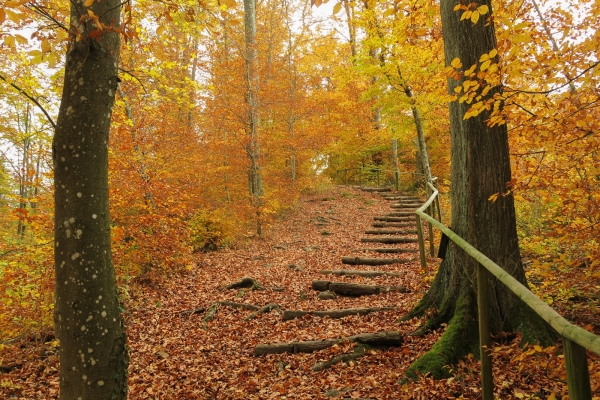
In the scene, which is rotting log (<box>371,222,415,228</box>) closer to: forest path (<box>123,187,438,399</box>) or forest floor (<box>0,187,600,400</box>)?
forest path (<box>123,187,438,399</box>)

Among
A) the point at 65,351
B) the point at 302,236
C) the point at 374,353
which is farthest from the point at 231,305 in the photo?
the point at 302,236

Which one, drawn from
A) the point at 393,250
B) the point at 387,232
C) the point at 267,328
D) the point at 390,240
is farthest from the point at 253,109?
the point at 267,328

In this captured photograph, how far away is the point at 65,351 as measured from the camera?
8.93 feet

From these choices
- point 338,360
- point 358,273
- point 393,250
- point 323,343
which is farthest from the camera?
point 393,250

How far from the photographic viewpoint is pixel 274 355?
4953mm

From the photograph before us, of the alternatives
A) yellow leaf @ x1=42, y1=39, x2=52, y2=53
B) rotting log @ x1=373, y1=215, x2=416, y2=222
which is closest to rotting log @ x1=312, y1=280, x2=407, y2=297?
yellow leaf @ x1=42, y1=39, x2=52, y2=53

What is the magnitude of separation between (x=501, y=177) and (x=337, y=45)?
2093 centimetres

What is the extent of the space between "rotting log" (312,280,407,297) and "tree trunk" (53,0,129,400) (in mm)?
4781

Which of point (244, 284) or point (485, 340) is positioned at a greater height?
point (485, 340)

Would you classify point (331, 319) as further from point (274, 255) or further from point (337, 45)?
point (337, 45)

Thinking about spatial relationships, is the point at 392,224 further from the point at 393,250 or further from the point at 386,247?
the point at 393,250

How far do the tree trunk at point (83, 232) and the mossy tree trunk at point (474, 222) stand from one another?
2.93 metres

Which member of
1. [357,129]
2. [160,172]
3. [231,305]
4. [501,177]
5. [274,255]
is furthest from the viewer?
[357,129]

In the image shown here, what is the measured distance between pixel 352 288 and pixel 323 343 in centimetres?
225
